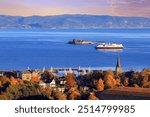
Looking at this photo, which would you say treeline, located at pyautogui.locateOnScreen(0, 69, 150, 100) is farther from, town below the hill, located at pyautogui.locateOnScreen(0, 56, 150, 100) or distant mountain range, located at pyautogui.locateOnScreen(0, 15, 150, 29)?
distant mountain range, located at pyautogui.locateOnScreen(0, 15, 150, 29)

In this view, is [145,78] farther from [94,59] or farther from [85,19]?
[85,19]

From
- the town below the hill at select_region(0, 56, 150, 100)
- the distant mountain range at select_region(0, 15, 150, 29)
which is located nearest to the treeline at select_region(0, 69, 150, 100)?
the town below the hill at select_region(0, 56, 150, 100)

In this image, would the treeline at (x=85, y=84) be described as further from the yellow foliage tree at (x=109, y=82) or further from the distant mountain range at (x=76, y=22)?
the distant mountain range at (x=76, y=22)

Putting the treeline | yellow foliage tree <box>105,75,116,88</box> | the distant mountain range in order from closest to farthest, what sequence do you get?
the treeline < yellow foliage tree <box>105,75,116,88</box> < the distant mountain range

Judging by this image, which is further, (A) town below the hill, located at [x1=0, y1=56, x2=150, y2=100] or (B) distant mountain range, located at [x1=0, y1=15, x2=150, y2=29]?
(B) distant mountain range, located at [x1=0, y1=15, x2=150, y2=29]

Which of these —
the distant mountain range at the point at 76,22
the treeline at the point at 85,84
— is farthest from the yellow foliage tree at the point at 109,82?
the distant mountain range at the point at 76,22

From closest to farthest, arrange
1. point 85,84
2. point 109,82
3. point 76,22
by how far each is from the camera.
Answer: point 109,82
point 85,84
point 76,22

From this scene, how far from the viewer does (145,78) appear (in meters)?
6.03

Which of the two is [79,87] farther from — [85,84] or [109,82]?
[85,84]

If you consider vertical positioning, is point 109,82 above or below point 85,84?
above

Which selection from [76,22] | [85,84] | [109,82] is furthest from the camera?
[76,22]

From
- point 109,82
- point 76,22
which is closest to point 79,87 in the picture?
point 109,82

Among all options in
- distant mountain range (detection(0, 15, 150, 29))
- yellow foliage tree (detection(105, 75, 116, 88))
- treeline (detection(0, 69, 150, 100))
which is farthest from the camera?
distant mountain range (detection(0, 15, 150, 29))

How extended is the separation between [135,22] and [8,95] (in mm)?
23388
